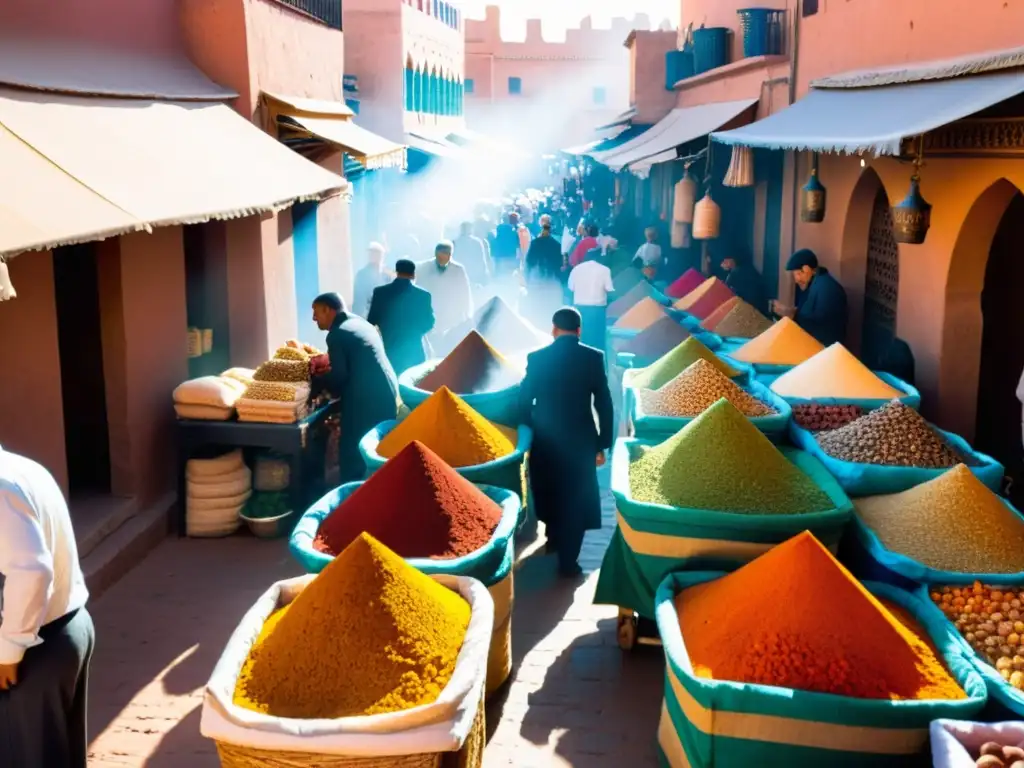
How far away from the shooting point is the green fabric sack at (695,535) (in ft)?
13.9

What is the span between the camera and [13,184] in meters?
4.52

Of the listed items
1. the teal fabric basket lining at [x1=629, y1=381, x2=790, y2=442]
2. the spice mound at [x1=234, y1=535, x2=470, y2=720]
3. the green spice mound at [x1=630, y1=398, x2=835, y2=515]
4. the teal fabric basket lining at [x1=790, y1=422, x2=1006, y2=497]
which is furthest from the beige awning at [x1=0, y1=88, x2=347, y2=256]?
the teal fabric basket lining at [x1=790, y1=422, x2=1006, y2=497]

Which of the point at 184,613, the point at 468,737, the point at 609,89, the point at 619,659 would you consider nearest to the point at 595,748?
the point at 619,659

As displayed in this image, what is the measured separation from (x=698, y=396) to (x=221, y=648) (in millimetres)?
2695

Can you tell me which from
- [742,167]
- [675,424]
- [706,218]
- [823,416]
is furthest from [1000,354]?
[706,218]

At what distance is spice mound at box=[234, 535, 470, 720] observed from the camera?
3.11m

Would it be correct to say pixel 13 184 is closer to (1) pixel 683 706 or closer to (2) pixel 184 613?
(2) pixel 184 613

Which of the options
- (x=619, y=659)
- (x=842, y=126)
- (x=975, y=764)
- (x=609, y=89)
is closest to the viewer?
(x=975, y=764)

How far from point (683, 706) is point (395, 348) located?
16.5 feet

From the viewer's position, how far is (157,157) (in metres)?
6.07

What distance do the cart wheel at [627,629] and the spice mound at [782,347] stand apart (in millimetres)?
2779

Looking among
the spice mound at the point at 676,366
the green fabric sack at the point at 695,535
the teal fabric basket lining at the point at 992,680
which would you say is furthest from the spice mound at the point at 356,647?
the spice mound at the point at 676,366

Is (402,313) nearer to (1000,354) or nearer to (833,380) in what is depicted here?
(833,380)

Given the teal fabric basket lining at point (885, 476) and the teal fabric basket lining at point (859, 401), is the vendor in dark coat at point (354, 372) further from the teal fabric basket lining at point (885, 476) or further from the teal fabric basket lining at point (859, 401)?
the teal fabric basket lining at point (885, 476)
